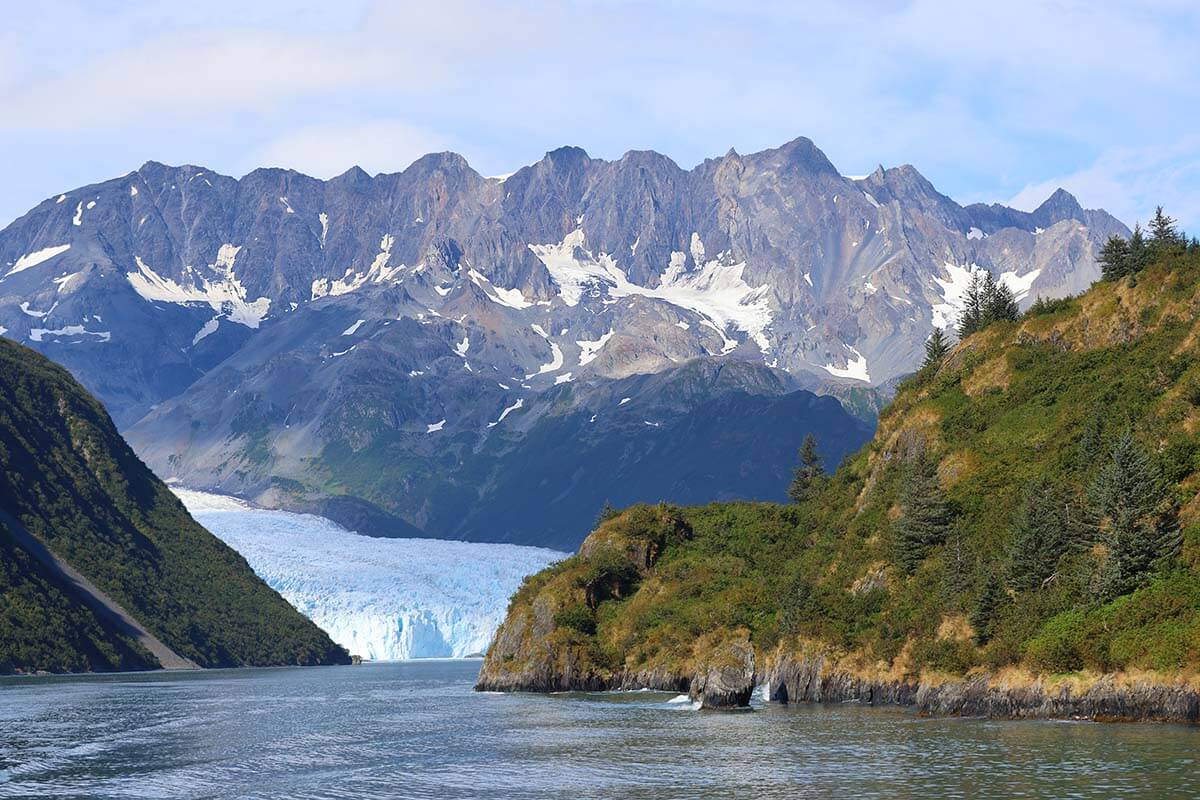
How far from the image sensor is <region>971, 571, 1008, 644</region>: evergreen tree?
332 ft

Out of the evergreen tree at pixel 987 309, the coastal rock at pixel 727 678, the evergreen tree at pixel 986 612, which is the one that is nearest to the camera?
the evergreen tree at pixel 986 612

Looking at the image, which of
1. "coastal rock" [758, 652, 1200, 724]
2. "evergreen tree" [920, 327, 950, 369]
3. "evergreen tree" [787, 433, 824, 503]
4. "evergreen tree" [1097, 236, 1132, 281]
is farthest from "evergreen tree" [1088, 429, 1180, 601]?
"evergreen tree" [787, 433, 824, 503]

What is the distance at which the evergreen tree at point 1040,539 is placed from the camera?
335 ft

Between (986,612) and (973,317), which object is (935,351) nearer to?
(973,317)

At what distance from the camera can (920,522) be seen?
11844cm

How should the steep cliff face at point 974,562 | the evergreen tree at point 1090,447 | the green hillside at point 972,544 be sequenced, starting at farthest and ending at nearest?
the evergreen tree at point 1090,447
the green hillside at point 972,544
the steep cliff face at point 974,562

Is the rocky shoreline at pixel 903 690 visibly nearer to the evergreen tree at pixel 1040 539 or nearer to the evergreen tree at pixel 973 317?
the evergreen tree at pixel 1040 539

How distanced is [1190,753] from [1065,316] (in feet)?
230

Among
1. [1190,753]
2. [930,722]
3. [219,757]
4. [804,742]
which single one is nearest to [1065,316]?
[930,722]

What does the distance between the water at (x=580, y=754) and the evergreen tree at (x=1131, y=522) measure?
1168 centimetres

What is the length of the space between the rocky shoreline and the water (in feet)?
7.69

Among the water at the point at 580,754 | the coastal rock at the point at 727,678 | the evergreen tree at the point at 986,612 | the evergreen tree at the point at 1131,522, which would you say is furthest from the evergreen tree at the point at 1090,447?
the coastal rock at the point at 727,678

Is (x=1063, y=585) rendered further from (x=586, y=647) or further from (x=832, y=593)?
(x=586, y=647)

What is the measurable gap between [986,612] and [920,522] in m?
17.4
